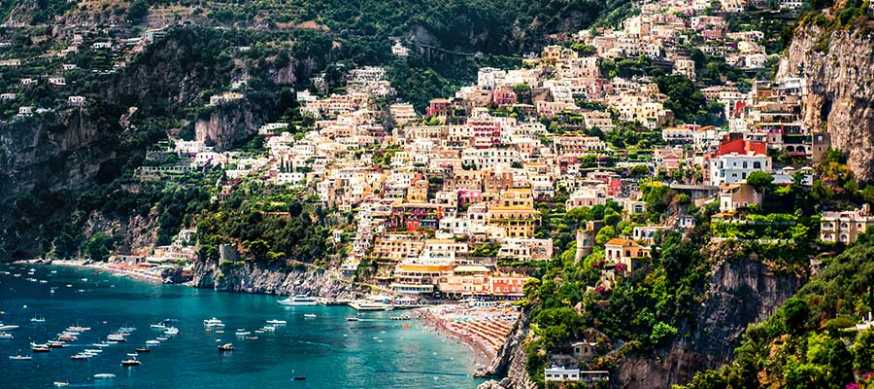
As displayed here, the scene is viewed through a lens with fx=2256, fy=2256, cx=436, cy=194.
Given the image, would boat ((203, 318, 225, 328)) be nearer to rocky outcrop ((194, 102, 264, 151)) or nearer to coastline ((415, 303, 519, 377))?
coastline ((415, 303, 519, 377))

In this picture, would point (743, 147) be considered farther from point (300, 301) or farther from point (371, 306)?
point (300, 301)

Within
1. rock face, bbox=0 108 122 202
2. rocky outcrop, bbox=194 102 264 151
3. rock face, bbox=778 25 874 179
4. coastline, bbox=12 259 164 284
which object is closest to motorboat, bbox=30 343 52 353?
coastline, bbox=12 259 164 284

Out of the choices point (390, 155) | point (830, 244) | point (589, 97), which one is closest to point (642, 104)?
point (589, 97)

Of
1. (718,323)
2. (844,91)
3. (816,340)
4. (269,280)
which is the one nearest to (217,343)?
(269,280)

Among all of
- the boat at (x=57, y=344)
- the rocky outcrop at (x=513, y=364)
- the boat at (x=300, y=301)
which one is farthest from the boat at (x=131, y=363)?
the boat at (x=300, y=301)

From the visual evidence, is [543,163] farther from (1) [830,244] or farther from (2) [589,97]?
(1) [830,244]

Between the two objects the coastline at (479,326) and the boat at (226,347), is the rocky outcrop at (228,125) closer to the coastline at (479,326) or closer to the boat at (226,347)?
the coastline at (479,326)

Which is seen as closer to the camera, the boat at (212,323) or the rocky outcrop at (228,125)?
the boat at (212,323)
